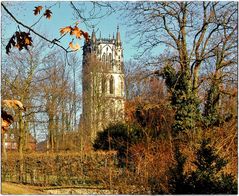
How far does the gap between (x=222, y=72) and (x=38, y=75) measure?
5883 mm

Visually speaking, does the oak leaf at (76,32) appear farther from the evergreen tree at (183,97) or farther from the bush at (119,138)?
the evergreen tree at (183,97)

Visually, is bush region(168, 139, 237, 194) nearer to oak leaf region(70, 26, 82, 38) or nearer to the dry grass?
the dry grass

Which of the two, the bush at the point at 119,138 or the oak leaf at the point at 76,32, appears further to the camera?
the bush at the point at 119,138

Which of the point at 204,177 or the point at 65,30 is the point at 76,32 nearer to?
the point at 65,30

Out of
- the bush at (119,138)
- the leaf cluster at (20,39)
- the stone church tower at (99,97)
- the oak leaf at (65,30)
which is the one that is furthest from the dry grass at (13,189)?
the stone church tower at (99,97)

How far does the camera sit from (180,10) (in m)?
12.2

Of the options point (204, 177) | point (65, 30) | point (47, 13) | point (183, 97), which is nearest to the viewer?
point (65, 30)

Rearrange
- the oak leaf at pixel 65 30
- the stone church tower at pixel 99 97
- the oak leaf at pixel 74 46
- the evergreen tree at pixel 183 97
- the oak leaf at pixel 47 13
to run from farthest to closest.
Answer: the stone church tower at pixel 99 97 → the evergreen tree at pixel 183 97 → the oak leaf at pixel 47 13 → the oak leaf at pixel 74 46 → the oak leaf at pixel 65 30

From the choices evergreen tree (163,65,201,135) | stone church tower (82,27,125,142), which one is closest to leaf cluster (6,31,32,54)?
evergreen tree (163,65,201,135)

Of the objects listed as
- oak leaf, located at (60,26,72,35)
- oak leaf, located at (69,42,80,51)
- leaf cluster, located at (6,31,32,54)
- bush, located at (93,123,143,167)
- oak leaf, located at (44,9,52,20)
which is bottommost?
bush, located at (93,123,143,167)

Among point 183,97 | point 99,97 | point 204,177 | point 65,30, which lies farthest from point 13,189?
point 99,97

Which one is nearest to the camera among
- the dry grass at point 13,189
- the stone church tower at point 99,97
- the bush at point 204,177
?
the bush at point 204,177

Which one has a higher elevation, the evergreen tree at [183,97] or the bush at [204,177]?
the evergreen tree at [183,97]

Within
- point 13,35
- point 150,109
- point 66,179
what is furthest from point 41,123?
point 13,35
